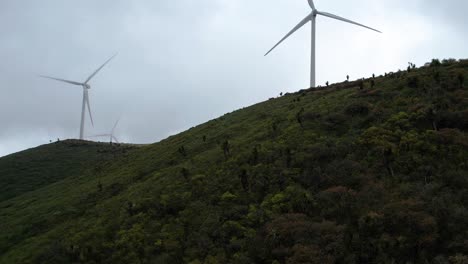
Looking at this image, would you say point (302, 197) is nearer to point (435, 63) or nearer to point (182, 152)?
point (182, 152)

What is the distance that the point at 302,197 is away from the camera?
2245 cm

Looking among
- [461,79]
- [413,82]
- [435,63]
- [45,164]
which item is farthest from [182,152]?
[45,164]

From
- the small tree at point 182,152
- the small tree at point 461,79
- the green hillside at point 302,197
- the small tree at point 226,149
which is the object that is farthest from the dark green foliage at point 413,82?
the small tree at point 182,152

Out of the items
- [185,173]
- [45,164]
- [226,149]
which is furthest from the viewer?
[45,164]

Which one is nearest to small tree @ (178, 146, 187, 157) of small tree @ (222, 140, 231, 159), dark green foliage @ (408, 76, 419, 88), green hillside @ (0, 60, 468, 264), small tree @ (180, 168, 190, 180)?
green hillside @ (0, 60, 468, 264)

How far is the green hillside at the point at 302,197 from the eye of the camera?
706 inches

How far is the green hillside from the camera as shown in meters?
17.9

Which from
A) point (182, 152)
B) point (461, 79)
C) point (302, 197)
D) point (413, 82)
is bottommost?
point (302, 197)

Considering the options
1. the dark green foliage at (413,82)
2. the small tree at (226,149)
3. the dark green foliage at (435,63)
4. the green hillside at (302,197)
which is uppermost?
the dark green foliage at (435,63)

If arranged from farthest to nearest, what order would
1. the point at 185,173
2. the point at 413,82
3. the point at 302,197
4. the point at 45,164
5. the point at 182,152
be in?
the point at 45,164 → the point at 182,152 → the point at 413,82 → the point at 185,173 → the point at 302,197

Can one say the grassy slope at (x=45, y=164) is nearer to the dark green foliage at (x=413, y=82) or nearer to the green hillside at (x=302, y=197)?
the green hillside at (x=302, y=197)

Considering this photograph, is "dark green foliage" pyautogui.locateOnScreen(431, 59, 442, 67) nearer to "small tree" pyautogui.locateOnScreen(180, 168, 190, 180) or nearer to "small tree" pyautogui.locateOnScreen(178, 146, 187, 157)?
"small tree" pyautogui.locateOnScreen(178, 146, 187, 157)

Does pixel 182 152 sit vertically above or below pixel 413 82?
below

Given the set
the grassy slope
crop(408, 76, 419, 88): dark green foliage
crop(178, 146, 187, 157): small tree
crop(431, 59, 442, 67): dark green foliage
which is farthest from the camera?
the grassy slope
